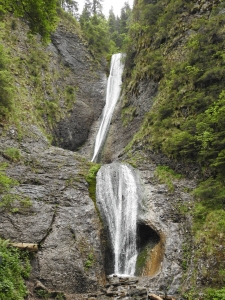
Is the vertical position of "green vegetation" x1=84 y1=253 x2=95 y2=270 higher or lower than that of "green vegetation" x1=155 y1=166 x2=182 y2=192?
lower

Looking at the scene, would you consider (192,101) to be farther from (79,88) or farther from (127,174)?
(79,88)

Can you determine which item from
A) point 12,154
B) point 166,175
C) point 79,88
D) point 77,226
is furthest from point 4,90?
point 79,88

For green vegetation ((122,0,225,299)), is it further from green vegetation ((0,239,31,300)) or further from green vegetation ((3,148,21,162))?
green vegetation ((3,148,21,162))

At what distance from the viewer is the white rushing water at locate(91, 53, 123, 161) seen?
25.9 metres

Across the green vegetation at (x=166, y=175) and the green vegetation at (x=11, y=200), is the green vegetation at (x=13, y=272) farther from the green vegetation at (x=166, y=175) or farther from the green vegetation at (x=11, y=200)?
the green vegetation at (x=166, y=175)

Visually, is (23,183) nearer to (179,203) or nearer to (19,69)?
(179,203)

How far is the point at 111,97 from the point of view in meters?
30.7

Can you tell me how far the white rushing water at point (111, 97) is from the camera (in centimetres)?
2594

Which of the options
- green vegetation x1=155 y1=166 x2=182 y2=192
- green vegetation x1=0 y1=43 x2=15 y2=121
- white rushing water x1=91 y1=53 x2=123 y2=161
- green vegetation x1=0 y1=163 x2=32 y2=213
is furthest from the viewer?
white rushing water x1=91 y1=53 x2=123 y2=161

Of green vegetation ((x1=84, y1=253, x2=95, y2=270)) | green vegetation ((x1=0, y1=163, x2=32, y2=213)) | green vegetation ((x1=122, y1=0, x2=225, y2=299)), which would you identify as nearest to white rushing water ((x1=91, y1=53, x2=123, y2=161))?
green vegetation ((x1=122, y1=0, x2=225, y2=299))

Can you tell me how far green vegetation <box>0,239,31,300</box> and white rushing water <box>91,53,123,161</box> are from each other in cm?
1513

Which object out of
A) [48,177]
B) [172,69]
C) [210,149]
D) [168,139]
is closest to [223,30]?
[172,69]

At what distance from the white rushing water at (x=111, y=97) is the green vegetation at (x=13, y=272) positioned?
15.1 m

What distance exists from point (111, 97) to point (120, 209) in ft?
62.4
